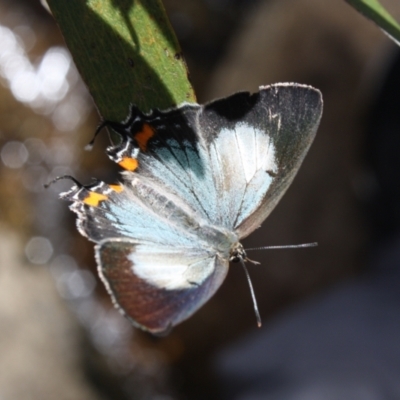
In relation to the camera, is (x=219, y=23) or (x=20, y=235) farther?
(x=219, y=23)

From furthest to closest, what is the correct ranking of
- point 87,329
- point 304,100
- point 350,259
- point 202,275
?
point 350,259
point 87,329
point 202,275
point 304,100

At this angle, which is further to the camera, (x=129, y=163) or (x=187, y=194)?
(x=187, y=194)

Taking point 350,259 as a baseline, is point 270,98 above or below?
above

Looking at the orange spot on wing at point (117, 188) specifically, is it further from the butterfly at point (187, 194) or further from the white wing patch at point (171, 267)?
the white wing patch at point (171, 267)

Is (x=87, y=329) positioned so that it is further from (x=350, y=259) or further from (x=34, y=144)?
(x=350, y=259)

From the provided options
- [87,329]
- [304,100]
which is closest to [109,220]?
[304,100]

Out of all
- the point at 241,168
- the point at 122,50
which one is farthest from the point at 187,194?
the point at 122,50

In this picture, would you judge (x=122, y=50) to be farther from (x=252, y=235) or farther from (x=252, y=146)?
(x=252, y=235)
